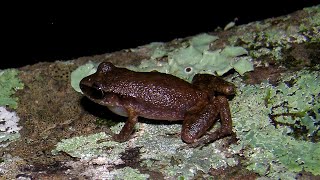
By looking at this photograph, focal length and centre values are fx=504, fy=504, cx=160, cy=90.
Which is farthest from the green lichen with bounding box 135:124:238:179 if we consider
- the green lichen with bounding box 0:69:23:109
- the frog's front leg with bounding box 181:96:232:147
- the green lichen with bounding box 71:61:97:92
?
the green lichen with bounding box 0:69:23:109

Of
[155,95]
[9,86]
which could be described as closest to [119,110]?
[155,95]

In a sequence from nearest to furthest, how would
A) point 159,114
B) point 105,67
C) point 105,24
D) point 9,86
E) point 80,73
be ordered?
point 159,114 < point 105,67 < point 9,86 < point 80,73 < point 105,24

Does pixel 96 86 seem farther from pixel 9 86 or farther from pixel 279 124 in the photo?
pixel 279 124

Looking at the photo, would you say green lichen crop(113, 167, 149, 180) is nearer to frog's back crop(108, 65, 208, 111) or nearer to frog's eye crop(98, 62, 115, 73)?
frog's back crop(108, 65, 208, 111)

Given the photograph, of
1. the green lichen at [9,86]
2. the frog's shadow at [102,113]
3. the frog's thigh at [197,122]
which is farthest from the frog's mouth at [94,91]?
the frog's thigh at [197,122]

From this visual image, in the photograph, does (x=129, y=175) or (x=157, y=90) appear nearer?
(x=129, y=175)

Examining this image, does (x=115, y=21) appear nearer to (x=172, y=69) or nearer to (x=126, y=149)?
(x=172, y=69)
